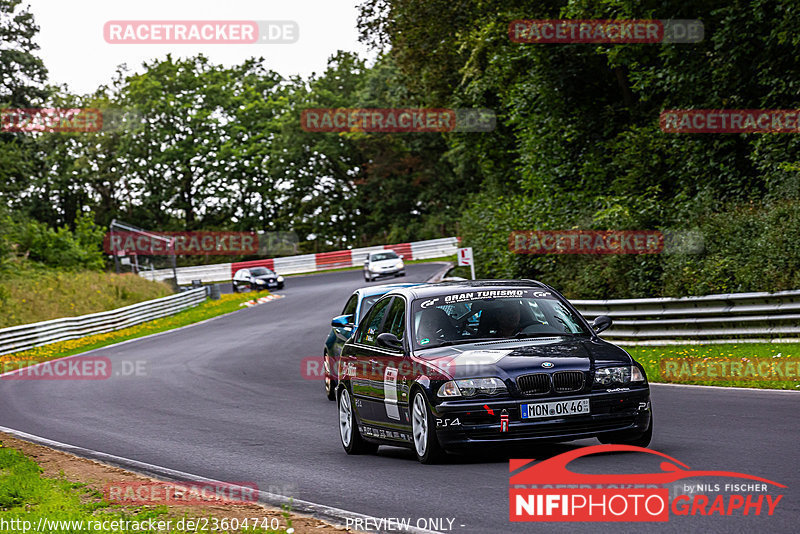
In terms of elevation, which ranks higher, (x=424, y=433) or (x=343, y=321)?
(x=343, y=321)

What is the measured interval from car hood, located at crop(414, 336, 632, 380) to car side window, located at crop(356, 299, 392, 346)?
133 centimetres

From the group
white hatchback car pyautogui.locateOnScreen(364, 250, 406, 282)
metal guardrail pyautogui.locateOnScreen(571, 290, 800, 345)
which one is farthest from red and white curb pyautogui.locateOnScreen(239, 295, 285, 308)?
metal guardrail pyautogui.locateOnScreen(571, 290, 800, 345)

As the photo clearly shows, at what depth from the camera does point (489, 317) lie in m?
9.41

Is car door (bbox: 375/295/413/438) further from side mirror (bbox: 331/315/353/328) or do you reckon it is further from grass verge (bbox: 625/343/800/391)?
grass verge (bbox: 625/343/800/391)

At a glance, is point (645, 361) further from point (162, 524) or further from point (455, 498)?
point (162, 524)

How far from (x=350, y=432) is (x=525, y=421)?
261cm

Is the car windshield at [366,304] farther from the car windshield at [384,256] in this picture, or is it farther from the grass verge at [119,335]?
the car windshield at [384,256]

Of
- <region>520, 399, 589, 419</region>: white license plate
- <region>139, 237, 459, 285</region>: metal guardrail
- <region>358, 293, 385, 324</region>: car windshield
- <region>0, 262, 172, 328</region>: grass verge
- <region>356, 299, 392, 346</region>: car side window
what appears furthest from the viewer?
<region>139, 237, 459, 285</region>: metal guardrail

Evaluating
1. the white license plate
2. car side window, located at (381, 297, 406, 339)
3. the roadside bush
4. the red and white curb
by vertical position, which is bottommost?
the red and white curb

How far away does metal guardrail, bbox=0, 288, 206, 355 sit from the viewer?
3080cm

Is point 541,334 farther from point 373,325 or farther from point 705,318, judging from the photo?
point 705,318

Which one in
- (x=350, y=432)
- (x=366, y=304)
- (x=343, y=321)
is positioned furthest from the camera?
(x=366, y=304)

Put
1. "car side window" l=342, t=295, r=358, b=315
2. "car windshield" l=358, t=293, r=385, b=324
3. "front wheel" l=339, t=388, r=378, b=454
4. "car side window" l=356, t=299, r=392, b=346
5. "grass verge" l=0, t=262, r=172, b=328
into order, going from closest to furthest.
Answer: "front wheel" l=339, t=388, r=378, b=454 < "car side window" l=356, t=299, r=392, b=346 < "car windshield" l=358, t=293, r=385, b=324 < "car side window" l=342, t=295, r=358, b=315 < "grass verge" l=0, t=262, r=172, b=328

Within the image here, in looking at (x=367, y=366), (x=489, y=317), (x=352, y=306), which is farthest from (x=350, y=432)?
(x=352, y=306)
